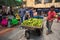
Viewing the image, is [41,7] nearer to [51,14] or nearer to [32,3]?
[32,3]

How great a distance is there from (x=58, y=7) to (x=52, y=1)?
11.1 ft

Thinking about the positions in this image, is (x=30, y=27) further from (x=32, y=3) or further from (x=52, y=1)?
(x=32, y=3)

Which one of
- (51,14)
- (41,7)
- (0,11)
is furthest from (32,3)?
(51,14)

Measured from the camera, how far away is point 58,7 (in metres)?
39.4

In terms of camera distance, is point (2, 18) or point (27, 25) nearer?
point (27, 25)

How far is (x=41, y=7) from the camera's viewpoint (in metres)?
43.1

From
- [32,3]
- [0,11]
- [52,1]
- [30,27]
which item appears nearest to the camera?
[30,27]

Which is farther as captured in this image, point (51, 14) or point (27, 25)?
point (51, 14)

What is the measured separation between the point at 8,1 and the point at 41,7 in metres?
29.3

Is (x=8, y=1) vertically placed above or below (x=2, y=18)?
above

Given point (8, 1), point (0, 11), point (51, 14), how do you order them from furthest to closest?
point (0, 11), point (8, 1), point (51, 14)

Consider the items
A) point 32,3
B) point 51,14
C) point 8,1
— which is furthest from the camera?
point 32,3

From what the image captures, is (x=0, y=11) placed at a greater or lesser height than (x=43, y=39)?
greater

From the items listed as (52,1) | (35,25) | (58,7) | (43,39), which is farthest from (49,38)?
(52,1)
